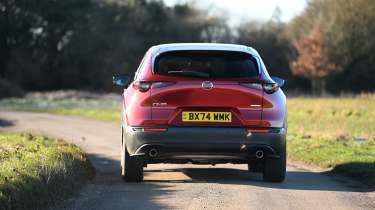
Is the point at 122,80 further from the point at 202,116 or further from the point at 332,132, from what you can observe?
the point at 332,132

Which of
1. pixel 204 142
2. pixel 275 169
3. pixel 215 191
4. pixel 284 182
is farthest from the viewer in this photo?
pixel 284 182

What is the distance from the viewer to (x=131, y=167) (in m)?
11.1

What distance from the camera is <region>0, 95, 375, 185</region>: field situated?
47.7 ft

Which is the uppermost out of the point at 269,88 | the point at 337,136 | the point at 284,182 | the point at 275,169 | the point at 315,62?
the point at 269,88

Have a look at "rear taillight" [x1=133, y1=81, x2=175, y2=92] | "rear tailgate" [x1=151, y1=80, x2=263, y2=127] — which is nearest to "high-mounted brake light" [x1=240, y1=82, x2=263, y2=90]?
"rear tailgate" [x1=151, y1=80, x2=263, y2=127]

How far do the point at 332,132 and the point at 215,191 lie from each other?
11866 mm

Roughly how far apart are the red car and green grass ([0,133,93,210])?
970mm

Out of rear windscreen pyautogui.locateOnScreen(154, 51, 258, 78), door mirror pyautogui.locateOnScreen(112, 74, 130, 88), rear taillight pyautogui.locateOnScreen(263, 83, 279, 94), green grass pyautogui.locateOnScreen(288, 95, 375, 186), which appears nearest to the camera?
rear taillight pyautogui.locateOnScreen(263, 83, 279, 94)

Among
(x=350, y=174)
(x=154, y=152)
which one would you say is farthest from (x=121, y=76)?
(x=350, y=174)

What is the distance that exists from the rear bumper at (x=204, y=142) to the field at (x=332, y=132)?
216 cm

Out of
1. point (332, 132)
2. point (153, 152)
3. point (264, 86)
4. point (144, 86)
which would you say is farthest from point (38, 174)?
point (332, 132)

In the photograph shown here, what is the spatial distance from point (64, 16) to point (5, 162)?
58717 millimetres

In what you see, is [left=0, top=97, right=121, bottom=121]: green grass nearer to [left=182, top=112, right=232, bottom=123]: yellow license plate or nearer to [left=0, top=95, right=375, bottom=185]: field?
[left=0, top=95, right=375, bottom=185]: field

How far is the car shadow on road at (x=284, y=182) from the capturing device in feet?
36.4
